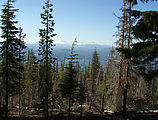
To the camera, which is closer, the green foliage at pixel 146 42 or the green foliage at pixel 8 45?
the green foliage at pixel 146 42

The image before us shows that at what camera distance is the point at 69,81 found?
2055 centimetres

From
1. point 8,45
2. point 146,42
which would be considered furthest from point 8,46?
point 146,42

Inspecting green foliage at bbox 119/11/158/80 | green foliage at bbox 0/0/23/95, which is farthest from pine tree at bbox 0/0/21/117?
green foliage at bbox 119/11/158/80

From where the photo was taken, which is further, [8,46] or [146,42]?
[8,46]

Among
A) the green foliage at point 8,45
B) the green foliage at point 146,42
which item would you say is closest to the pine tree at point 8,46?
the green foliage at point 8,45

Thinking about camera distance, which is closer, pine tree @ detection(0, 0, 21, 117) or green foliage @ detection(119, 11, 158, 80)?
green foliage @ detection(119, 11, 158, 80)

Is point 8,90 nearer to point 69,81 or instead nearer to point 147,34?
point 69,81

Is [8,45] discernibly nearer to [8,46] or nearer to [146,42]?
[8,46]

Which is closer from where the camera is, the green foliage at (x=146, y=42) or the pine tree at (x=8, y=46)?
the green foliage at (x=146, y=42)

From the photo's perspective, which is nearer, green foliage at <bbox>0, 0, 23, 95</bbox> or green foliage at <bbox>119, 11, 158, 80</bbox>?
green foliage at <bbox>119, 11, 158, 80</bbox>

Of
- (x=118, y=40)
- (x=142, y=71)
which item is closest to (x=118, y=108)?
(x=118, y=40)

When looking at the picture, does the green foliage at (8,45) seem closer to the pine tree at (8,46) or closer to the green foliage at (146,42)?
the pine tree at (8,46)

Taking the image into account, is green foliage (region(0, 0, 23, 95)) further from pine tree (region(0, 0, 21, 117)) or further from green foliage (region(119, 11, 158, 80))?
green foliage (region(119, 11, 158, 80))

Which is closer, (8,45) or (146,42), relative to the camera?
(146,42)
